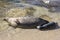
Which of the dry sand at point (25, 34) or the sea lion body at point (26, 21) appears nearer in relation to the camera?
the dry sand at point (25, 34)

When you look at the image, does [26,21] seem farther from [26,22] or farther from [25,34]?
[25,34]

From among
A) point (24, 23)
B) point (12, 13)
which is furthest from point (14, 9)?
point (24, 23)

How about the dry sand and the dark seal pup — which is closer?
the dry sand

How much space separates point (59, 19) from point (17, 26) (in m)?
1.44

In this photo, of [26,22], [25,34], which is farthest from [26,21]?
[25,34]

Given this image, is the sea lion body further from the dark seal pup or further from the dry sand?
the dry sand

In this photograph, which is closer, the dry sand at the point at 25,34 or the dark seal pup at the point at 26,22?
the dry sand at the point at 25,34

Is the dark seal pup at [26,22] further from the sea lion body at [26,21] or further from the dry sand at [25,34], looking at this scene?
the dry sand at [25,34]

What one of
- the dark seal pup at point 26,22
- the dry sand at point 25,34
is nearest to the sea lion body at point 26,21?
the dark seal pup at point 26,22

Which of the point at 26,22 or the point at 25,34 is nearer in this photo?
the point at 25,34

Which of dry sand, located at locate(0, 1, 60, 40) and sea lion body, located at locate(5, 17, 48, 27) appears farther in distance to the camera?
sea lion body, located at locate(5, 17, 48, 27)

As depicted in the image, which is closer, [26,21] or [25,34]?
[25,34]

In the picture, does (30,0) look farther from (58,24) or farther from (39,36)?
(39,36)

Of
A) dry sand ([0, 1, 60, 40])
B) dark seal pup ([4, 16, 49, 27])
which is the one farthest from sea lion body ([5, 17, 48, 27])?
dry sand ([0, 1, 60, 40])
